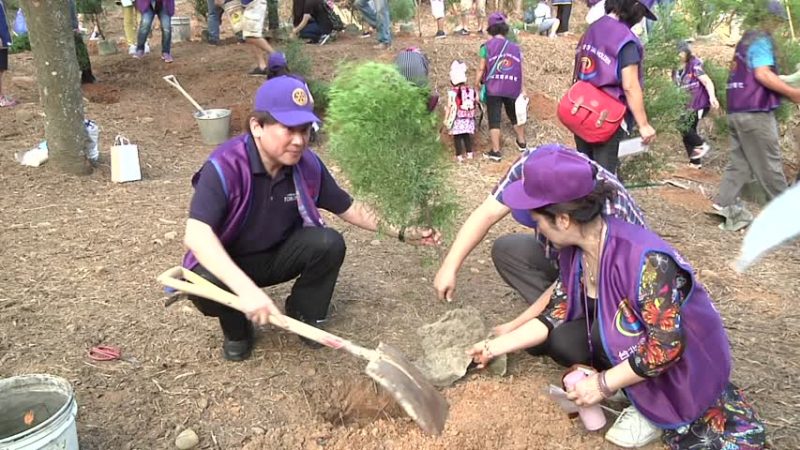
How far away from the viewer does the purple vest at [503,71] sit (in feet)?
23.5

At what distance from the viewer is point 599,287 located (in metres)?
2.36

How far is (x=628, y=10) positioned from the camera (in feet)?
13.2

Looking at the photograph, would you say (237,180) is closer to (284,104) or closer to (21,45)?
(284,104)

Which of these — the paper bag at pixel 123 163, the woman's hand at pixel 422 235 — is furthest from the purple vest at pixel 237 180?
the paper bag at pixel 123 163

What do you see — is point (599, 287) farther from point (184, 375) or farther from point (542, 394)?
point (184, 375)

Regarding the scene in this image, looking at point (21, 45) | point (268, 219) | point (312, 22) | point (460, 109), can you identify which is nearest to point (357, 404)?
point (268, 219)

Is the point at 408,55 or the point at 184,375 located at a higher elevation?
the point at 408,55

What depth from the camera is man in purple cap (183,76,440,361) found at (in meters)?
2.62

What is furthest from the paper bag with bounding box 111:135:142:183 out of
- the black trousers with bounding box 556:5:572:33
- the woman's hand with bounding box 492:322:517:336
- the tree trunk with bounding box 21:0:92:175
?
the black trousers with bounding box 556:5:572:33

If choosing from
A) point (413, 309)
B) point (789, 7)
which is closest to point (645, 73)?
point (789, 7)

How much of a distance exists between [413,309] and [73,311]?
5.83ft

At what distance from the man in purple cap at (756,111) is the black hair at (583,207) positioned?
3111 millimetres

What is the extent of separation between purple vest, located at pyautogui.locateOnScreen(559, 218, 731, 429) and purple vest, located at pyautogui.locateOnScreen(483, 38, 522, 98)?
5103mm

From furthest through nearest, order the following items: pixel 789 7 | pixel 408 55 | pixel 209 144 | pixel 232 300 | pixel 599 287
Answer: pixel 209 144 < pixel 408 55 < pixel 789 7 < pixel 232 300 < pixel 599 287
